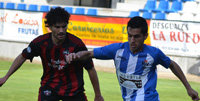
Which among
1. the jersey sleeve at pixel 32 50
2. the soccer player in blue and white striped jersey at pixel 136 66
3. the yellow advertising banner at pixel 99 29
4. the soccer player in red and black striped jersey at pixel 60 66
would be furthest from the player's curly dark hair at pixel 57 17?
the yellow advertising banner at pixel 99 29

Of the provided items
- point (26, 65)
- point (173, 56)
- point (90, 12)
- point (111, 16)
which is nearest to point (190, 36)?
point (173, 56)

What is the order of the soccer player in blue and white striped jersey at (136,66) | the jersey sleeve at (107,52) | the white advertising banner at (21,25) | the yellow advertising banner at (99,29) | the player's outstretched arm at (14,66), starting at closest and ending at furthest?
the soccer player in blue and white striped jersey at (136,66)
the jersey sleeve at (107,52)
the player's outstretched arm at (14,66)
the yellow advertising banner at (99,29)
the white advertising banner at (21,25)

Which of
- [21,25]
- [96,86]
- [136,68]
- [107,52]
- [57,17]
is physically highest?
[57,17]

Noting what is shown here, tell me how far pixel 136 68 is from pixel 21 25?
14.7m

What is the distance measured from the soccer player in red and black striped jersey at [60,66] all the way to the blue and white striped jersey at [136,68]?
1.26 feet

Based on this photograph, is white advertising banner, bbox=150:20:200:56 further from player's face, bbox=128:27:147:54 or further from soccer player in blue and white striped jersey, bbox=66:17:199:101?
player's face, bbox=128:27:147:54

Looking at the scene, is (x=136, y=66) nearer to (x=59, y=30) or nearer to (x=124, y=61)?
(x=124, y=61)

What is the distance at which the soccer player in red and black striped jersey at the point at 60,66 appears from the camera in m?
5.67

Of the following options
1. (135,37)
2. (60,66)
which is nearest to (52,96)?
(60,66)

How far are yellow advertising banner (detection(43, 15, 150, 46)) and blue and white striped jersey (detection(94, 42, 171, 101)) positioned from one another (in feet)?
40.4

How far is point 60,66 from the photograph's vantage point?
5.68 metres

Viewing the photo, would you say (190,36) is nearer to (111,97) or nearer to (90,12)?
(90,12)

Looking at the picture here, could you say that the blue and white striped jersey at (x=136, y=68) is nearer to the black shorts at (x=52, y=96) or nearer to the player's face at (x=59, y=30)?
the player's face at (x=59, y=30)

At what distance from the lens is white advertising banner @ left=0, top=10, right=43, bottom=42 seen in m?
19.3
